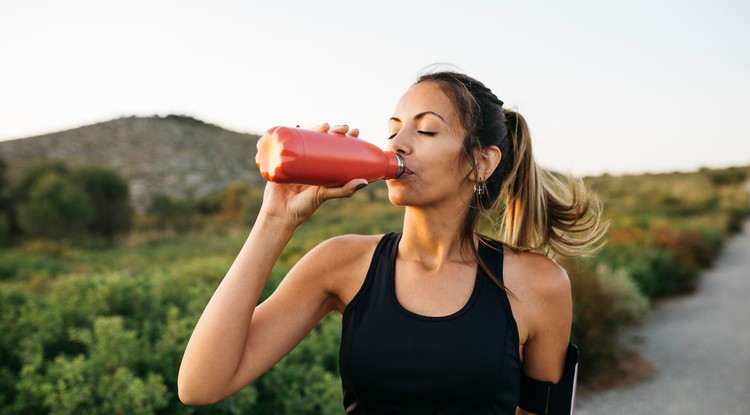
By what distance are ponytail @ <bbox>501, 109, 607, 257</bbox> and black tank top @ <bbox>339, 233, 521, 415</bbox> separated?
1.94 feet

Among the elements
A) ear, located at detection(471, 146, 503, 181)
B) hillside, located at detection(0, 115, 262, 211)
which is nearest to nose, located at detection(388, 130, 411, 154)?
ear, located at detection(471, 146, 503, 181)

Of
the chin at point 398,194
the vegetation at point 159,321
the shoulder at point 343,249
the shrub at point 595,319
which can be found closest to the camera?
the chin at point 398,194

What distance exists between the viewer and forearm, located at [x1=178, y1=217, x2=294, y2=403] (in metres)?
1.66

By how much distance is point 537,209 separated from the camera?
238 centimetres

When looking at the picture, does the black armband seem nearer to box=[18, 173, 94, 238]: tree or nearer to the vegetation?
the vegetation

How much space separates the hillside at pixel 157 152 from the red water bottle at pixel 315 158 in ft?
109

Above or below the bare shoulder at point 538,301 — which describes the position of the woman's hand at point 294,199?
above

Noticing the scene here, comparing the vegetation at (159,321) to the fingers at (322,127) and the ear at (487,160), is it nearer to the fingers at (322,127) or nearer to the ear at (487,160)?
the ear at (487,160)

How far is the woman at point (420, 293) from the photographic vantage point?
169 centimetres

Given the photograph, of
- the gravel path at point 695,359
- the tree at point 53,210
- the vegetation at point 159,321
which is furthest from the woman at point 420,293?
the tree at point 53,210

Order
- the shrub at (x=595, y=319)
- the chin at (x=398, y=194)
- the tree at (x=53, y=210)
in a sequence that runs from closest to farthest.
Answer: the chin at (x=398, y=194), the shrub at (x=595, y=319), the tree at (x=53, y=210)

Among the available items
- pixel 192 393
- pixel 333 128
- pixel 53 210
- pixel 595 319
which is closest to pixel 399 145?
pixel 333 128

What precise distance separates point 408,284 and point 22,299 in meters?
4.38

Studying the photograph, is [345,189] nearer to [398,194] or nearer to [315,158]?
[315,158]
